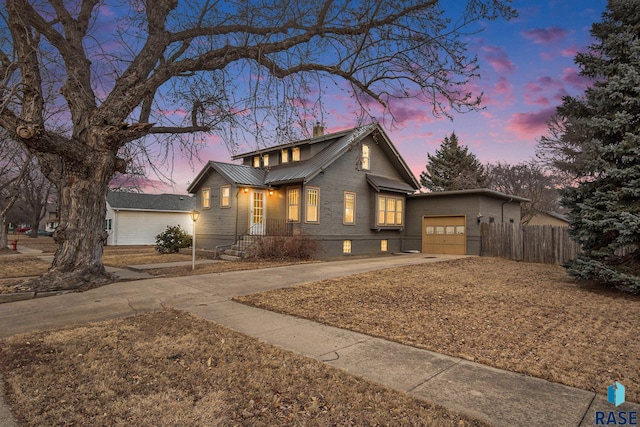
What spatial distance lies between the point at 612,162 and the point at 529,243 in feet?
29.0

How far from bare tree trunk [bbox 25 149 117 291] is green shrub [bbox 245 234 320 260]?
23.0 ft

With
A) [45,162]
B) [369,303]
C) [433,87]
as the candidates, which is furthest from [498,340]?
[45,162]

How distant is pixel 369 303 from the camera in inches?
295

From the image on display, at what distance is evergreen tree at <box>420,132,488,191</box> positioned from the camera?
40594 millimetres

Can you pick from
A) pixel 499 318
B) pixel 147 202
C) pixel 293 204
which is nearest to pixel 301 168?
pixel 293 204

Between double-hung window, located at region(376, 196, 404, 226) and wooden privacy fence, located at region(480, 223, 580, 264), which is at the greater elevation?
double-hung window, located at region(376, 196, 404, 226)

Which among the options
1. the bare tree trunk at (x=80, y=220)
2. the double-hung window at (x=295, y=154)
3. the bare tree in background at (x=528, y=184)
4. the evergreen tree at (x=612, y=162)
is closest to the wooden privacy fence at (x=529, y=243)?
the evergreen tree at (x=612, y=162)

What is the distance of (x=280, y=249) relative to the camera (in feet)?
51.8

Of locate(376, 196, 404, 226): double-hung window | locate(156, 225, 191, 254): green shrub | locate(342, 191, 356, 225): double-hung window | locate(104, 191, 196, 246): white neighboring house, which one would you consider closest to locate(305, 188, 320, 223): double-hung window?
locate(342, 191, 356, 225): double-hung window

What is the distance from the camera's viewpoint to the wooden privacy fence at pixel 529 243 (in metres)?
16.2

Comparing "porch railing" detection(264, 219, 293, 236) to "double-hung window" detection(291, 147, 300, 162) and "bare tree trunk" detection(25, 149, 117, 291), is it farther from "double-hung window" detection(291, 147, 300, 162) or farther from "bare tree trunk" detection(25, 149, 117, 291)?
"bare tree trunk" detection(25, 149, 117, 291)

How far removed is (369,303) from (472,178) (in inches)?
1341

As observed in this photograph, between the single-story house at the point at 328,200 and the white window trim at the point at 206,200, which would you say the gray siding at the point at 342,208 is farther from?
the white window trim at the point at 206,200

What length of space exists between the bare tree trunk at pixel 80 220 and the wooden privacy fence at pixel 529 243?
57.3 feet
